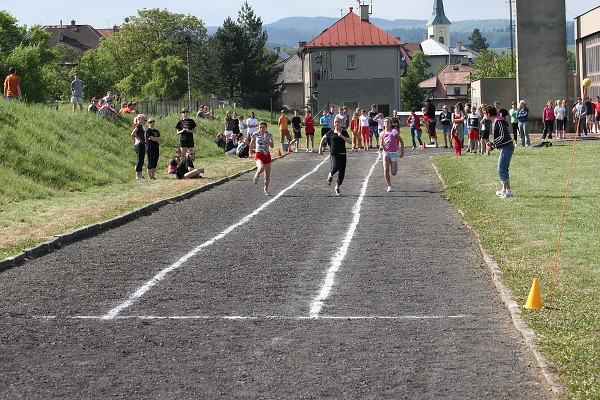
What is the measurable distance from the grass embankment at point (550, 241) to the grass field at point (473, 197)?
0.7 inches

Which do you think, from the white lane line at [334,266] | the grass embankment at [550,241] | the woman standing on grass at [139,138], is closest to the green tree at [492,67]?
the woman standing on grass at [139,138]

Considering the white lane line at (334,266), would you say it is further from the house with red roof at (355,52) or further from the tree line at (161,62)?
the house with red roof at (355,52)

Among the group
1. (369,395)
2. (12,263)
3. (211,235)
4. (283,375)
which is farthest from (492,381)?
(211,235)

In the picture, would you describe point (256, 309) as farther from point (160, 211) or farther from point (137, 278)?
point (160, 211)

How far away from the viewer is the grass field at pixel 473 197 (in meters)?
9.55

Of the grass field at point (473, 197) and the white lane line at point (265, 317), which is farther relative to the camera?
the white lane line at point (265, 317)

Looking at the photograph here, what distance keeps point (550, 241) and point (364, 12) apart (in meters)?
85.2

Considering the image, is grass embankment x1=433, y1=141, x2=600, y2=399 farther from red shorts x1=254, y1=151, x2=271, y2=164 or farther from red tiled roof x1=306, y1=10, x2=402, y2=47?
red tiled roof x1=306, y1=10, x2=402, y2=47

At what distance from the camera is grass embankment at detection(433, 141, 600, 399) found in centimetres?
834

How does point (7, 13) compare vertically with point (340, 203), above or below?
above

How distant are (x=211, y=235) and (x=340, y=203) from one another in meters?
5.76

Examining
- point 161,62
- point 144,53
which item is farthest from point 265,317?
point 144,53

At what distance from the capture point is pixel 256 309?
10594mm

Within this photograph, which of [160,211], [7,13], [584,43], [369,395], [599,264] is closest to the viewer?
[369,395]
